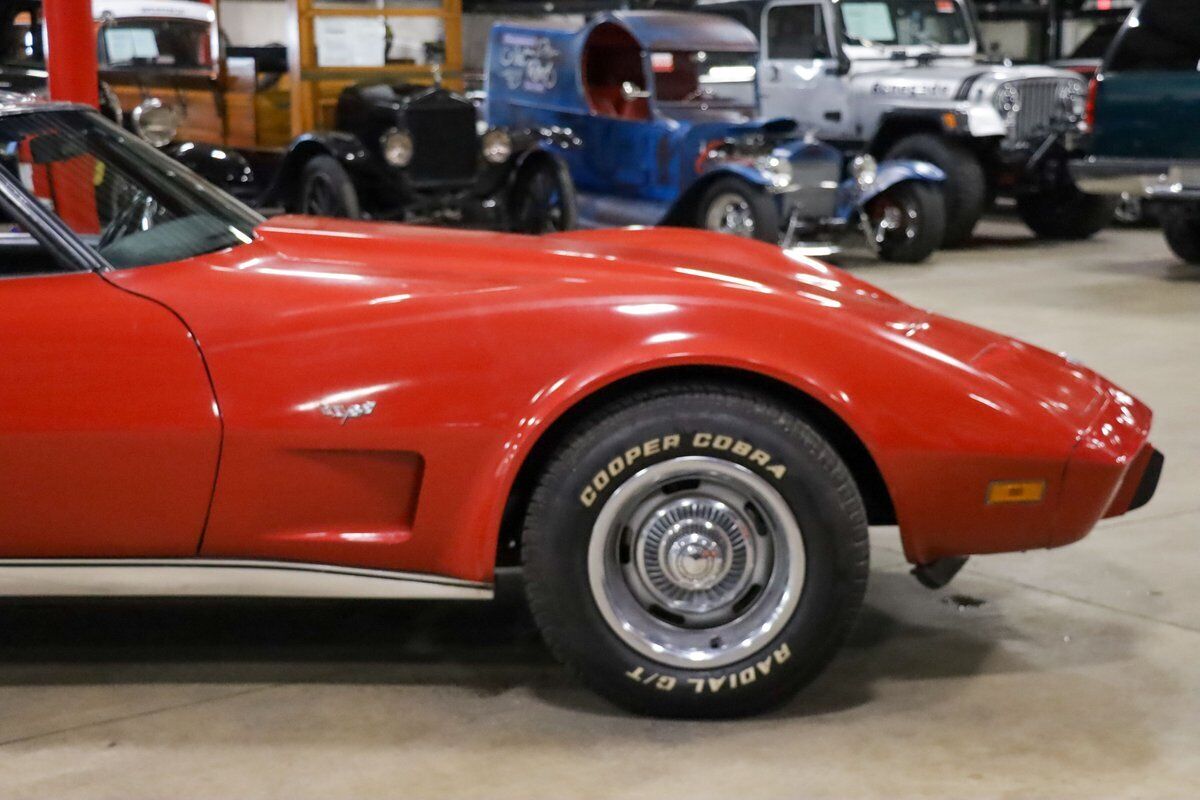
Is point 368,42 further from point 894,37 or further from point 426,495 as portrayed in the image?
point 426,495

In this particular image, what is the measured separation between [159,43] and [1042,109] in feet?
23.0

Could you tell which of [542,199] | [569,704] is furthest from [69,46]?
[542,199]

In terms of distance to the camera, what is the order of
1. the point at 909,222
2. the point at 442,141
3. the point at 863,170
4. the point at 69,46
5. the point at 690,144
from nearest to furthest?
the point at 69,46 → the point at 442,141 → the point at 690,144 → the point at 863,170 → the point at 909,222

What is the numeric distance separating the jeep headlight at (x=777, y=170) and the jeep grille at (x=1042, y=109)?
2583mm

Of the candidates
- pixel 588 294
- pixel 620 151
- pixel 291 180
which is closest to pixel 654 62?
pixel 620 151

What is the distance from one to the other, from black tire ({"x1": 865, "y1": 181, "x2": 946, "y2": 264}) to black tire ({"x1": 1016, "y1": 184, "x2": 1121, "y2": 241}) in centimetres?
181

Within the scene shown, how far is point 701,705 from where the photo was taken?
3.20 meters

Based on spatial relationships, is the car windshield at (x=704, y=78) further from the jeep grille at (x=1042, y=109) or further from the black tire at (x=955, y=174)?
the jeep grille at (x=1042, y=109)

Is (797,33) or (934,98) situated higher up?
(797,33)

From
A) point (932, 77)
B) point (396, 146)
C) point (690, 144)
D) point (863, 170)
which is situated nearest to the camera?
point (396, 146)

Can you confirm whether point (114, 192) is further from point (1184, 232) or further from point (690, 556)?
point (1184, 232)

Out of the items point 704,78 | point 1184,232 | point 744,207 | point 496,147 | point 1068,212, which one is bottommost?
point 1068,212

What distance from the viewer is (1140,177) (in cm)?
1112

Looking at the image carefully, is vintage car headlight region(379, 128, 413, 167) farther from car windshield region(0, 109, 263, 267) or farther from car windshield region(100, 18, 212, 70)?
car windshield region(0, 109, 263, 267)
